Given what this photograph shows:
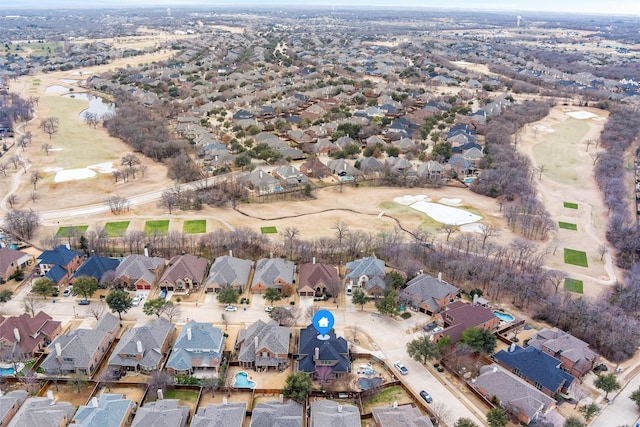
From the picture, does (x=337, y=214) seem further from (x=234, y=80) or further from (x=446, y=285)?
(x=234, y=80)

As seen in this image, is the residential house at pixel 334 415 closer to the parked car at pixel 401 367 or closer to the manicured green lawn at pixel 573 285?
the parked car at pixel 401 367

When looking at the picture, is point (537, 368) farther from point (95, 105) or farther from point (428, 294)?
point (95, 105)

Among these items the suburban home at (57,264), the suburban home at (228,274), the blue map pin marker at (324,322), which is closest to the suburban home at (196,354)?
the blue map pin marker at (324,322)

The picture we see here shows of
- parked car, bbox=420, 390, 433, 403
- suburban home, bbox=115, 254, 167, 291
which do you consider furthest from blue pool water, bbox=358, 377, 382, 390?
suburban home, bbox=115, 254, 167, 291

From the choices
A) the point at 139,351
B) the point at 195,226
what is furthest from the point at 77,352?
the point at 195,226

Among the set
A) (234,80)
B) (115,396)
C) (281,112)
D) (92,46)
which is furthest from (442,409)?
(92,46)

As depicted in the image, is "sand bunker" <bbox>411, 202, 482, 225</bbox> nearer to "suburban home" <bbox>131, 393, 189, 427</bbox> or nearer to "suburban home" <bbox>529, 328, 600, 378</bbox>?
"suburban home" <bbox>529, 328, 600, 378</bbox>
